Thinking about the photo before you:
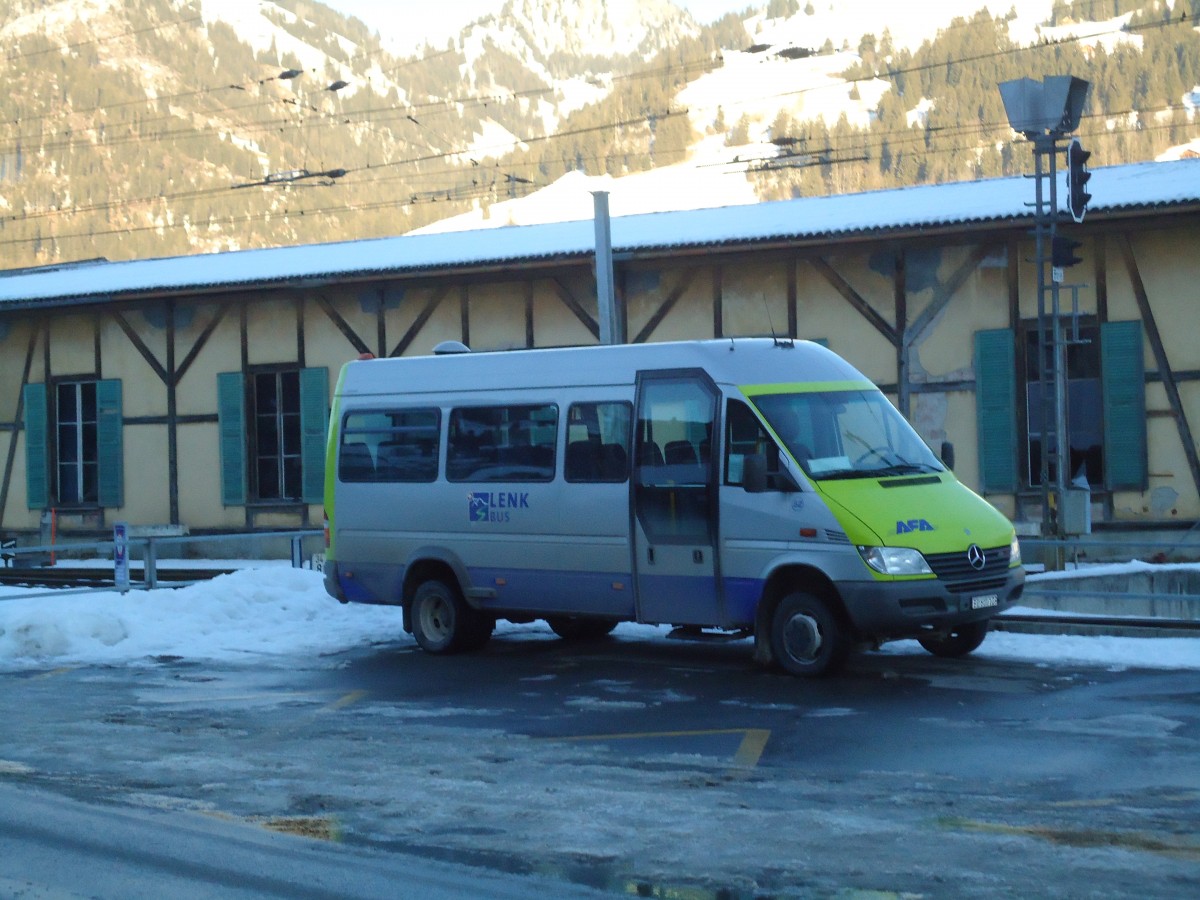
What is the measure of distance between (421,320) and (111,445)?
6.67m

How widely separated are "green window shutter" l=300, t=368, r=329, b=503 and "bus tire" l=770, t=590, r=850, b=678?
52.1 ft

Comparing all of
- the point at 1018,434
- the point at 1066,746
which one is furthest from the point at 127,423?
the point at 1066,746

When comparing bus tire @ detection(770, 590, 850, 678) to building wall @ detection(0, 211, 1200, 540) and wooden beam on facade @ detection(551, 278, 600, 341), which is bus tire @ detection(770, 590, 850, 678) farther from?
wooden beam on facade @ detection(551, 278, 600, 341)

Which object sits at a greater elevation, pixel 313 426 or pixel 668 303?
pixel 668 303

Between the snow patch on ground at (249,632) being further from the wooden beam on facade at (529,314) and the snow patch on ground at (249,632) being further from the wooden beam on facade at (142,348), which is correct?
the wooden beam on facade at (142,348)

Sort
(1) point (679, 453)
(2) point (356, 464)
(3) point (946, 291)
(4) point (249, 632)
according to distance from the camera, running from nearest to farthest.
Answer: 1. (1) point (679, 453)
2. (2) point (356, 464)
3. (4) point (249, 632)
4. (3) point (946, 291)

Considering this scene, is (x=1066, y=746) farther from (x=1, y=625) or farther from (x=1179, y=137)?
(x=1179, y=137)

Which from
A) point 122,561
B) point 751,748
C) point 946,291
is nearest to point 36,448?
point 122,561

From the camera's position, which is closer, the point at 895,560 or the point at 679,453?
the point at 895,560

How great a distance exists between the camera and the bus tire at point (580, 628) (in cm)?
1456

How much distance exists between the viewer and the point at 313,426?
26922 mm

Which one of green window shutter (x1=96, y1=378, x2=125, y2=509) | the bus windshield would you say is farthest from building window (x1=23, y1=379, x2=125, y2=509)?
the bus windshield

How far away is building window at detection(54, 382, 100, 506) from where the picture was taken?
29.1m

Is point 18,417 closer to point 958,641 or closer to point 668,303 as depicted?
point 668,303
